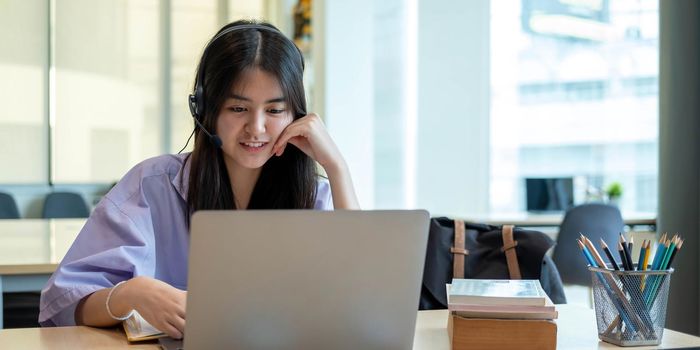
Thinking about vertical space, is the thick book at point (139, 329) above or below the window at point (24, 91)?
below

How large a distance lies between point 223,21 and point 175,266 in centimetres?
564

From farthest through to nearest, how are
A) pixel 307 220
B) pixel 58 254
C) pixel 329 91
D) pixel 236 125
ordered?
1. pixel 329 91
2. pixel 58 254
3. pixel 236 125
4. pixel 307 220

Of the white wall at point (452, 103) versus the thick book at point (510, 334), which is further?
the white wall at point (452, 103)

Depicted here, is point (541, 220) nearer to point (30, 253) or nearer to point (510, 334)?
point (30, 253)

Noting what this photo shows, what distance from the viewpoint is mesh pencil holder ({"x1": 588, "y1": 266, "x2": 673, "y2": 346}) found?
122cm

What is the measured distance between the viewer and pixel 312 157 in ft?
5.61

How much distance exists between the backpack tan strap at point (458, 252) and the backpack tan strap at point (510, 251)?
0.29ft

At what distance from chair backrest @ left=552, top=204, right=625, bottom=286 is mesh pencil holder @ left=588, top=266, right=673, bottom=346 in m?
2.38

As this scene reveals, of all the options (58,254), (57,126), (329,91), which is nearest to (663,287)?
(58,254)

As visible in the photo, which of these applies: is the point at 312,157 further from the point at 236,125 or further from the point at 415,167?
the point at 415,167

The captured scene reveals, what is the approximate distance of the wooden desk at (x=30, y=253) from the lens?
212cm

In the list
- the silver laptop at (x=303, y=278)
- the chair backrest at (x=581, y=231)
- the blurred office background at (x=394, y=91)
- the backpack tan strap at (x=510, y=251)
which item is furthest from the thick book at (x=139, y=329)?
the blurred office background at (x=394, y=91)

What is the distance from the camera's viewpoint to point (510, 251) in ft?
6.09

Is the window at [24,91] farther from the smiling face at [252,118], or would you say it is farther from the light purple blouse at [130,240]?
the smiling face at [252,118]
